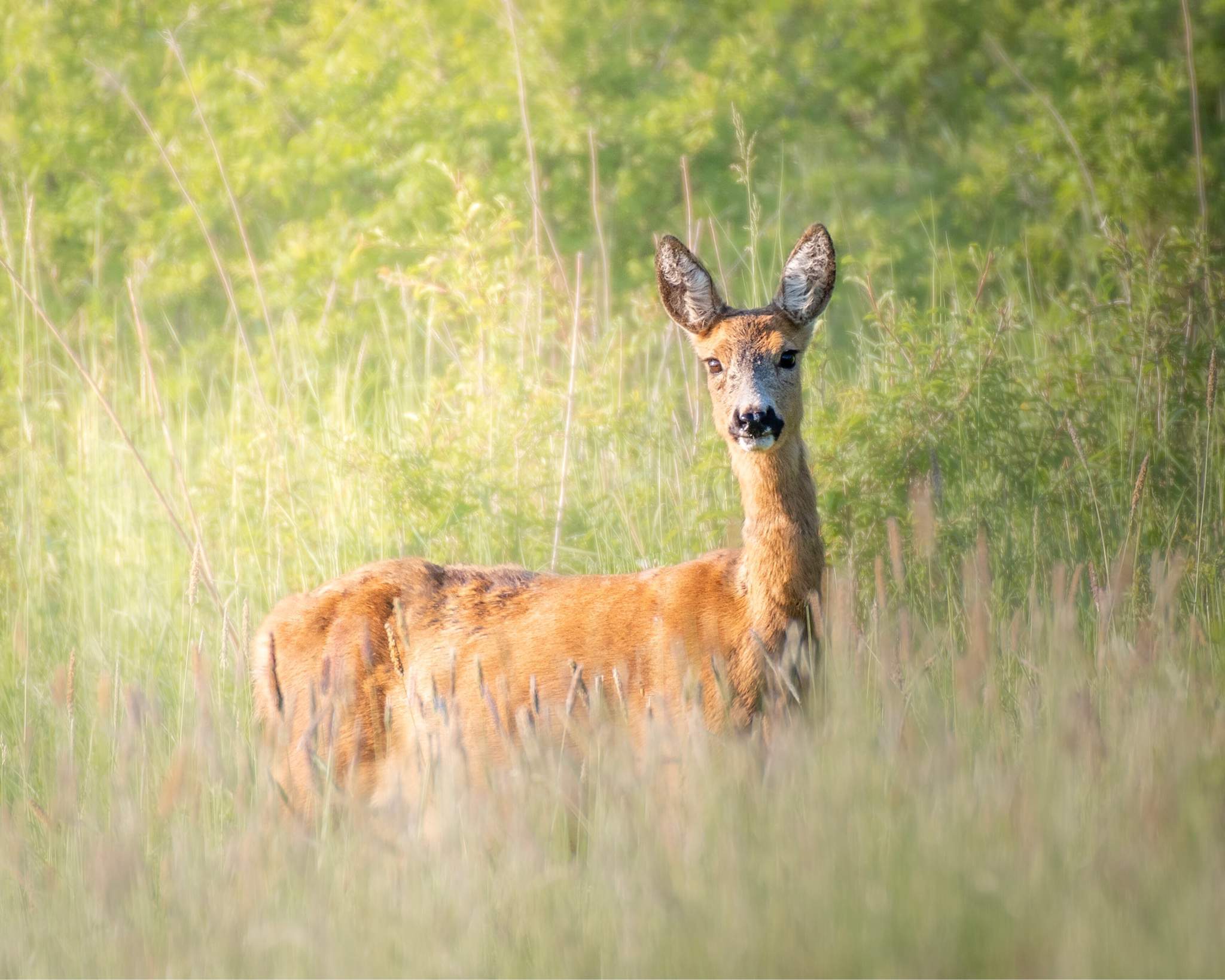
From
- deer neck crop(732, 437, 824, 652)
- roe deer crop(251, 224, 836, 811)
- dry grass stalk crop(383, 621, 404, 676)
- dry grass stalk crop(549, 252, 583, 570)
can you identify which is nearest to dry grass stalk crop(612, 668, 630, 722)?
roe deer crop(251, 224, 836, 811)

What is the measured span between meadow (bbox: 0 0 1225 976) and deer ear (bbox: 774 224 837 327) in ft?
2.50

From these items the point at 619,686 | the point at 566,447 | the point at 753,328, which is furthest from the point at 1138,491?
the point at 566,447

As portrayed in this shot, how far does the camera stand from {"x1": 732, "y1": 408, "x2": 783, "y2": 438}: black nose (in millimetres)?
4863

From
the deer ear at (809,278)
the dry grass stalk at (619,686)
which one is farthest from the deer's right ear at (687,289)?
the dry grass stalk at (619,686)

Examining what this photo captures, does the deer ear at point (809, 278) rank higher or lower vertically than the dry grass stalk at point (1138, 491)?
higher

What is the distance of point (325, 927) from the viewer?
3324 millimetres

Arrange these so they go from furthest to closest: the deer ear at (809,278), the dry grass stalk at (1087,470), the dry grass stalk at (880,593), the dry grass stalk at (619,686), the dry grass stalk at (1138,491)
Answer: the dry grass stalk at (1087,470) < the deer ear at (809,278) < the dry grass stalk at (1138,491) < the dry grass stalk at (880,593) < the dry grass stalk at (619,686)

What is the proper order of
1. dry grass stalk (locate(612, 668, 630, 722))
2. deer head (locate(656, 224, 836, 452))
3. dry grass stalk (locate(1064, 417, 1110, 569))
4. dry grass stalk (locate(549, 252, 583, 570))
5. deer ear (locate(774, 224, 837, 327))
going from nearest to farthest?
1. dry grass stalk (locate(612, 668, 630, 722))
2. deer head (locate(656, 224, 836, 452))
3. deer ear (locate(774, 224, 837, 327))
4. dry grass stalk (locate(1064, 417, 1110, 569))
5. dry grass stalk (locate(549, 252, 583, 570))

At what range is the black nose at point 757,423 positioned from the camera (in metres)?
4.86

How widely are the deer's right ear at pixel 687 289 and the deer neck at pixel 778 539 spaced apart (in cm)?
63

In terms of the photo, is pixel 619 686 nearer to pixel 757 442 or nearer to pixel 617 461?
pixel 757 442

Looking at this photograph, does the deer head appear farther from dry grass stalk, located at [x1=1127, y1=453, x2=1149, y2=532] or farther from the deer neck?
dry grass stalk, located at [x1=1127, y1=453, x2=1149, y2=532]

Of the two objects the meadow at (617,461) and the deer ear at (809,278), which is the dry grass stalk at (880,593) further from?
the deer ear at (809,278)

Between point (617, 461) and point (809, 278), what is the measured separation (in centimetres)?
184
